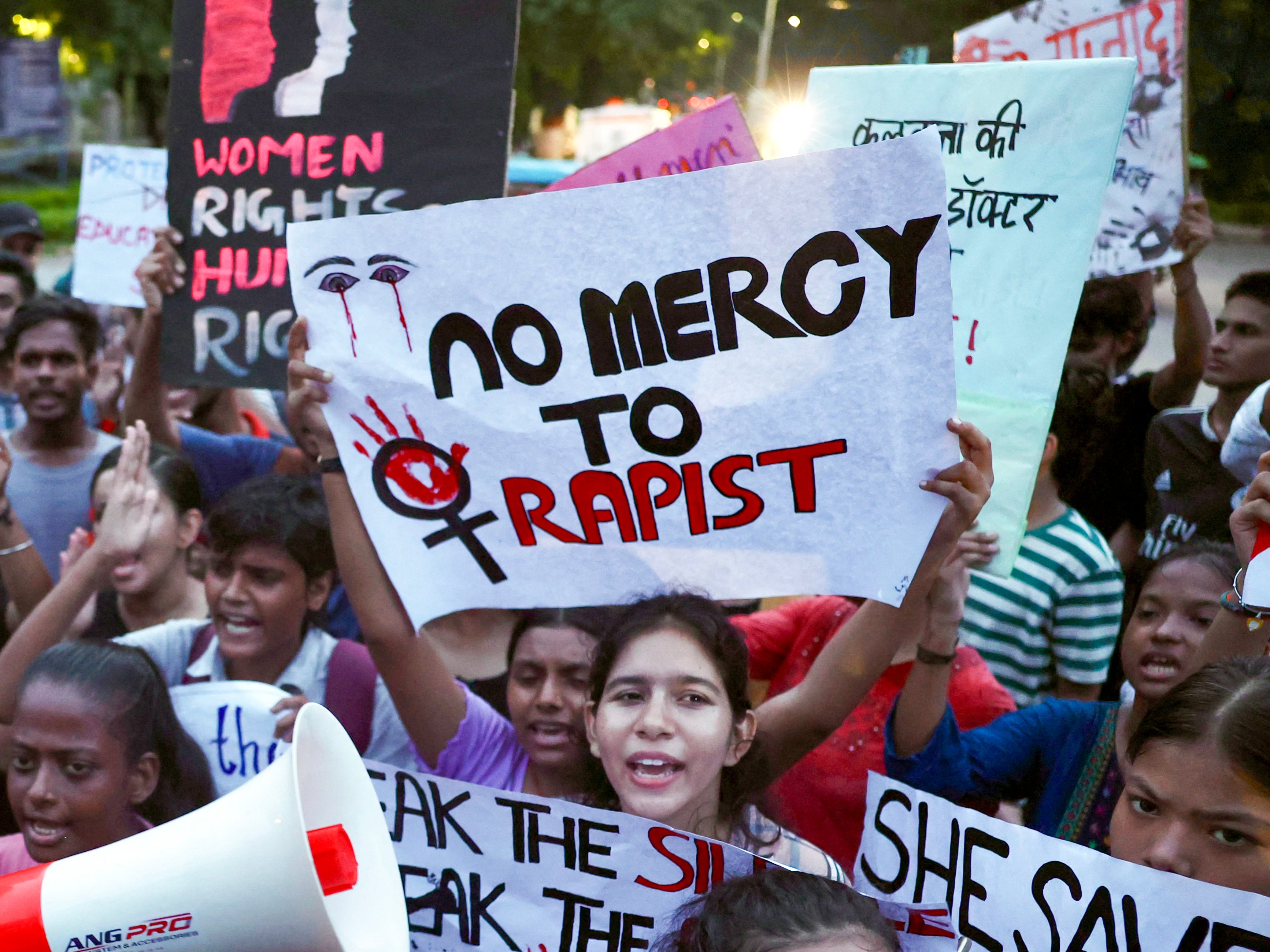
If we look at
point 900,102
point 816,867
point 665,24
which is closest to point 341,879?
point 816,867

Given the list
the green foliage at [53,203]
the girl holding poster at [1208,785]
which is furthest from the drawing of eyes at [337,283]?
the green foliage at [53,203]

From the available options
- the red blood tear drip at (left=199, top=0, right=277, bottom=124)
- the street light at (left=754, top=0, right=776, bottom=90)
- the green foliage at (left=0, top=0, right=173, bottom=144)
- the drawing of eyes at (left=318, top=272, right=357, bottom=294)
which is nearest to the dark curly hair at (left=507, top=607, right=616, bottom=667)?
the drawing of eyes at (left=318, top=272, right=357, bottom=294)

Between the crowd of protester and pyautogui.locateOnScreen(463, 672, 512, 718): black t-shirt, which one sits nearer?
the crowd of protester

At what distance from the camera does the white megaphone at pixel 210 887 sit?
161 centimetres

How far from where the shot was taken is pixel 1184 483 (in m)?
3.70

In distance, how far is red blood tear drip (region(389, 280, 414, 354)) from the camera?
8.19 feet

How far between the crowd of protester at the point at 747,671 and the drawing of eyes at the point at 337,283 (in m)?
0.13

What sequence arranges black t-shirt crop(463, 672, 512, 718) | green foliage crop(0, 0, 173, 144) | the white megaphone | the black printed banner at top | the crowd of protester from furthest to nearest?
green foliage crop(0, 0, 173, 144)
the black printed banner at top
black t-shirt crop(463, 672, 512, 718)
the crowd of protester
the white megaphone

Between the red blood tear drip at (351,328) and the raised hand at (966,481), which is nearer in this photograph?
the raised hand at (966,481)

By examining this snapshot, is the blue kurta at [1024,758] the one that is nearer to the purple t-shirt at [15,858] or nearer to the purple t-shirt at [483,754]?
the purple t-shirt at [483,754]

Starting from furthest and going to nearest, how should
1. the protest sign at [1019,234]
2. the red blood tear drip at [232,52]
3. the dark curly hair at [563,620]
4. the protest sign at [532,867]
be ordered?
the red blood tear drip at [232,52] < the dark curly hair at [563,620] < the protest sign at [1019,234] < the protest sign at [532,867]

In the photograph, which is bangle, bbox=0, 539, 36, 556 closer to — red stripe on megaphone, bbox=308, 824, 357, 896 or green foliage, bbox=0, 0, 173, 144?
red stripe on megaphone, bbox=308, 824, 357, 896

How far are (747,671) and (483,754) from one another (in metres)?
0.60

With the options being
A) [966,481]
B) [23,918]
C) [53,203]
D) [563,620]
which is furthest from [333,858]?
[53,203]
